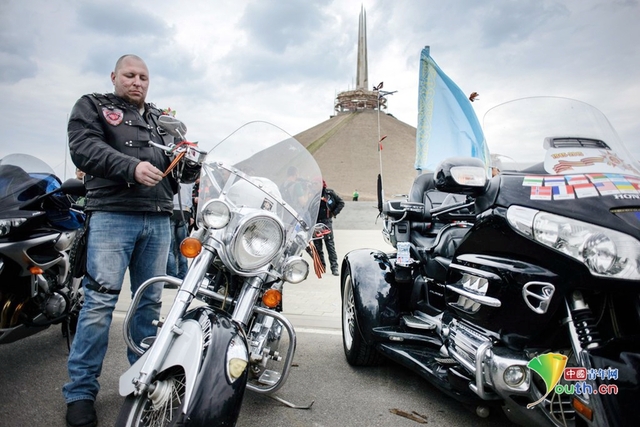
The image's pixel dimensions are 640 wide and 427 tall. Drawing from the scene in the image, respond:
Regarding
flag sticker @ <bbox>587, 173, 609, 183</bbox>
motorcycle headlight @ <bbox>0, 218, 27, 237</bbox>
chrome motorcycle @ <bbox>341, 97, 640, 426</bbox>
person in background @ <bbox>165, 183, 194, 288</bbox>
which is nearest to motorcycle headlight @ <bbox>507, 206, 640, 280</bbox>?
chrome motorcycle @ <bbox>341, 97, 640, 426</bbox>

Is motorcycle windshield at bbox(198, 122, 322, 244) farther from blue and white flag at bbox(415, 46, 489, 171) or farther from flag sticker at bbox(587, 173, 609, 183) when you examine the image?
blue and white flag at bbox(415, 46, 489, 171)

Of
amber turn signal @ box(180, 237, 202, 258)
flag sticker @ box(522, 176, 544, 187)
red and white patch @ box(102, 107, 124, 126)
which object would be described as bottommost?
amber turn signal @ box(180, 237, 202, 258)

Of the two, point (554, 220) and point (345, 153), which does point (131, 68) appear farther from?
point (345, 153)

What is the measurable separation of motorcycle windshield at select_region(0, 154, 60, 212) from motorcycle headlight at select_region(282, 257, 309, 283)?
1.81 metres

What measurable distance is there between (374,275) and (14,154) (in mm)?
2677

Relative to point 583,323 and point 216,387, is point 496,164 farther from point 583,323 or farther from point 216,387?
point 216,387

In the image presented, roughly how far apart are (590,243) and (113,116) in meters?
2.36

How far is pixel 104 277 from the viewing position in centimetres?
244

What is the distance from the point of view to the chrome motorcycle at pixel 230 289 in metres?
1.75

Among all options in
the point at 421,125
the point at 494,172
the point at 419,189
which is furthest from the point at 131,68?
the point at 421,125

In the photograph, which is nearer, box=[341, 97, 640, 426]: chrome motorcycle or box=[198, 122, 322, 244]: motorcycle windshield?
box=[341, 97, 640, 426]: chrome motorcycle

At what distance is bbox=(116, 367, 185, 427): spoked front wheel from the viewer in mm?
1771

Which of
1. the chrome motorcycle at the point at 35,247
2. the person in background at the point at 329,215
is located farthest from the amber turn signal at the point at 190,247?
the person in background at the point at 329,215

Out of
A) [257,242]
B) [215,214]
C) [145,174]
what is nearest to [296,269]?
[257,242]
